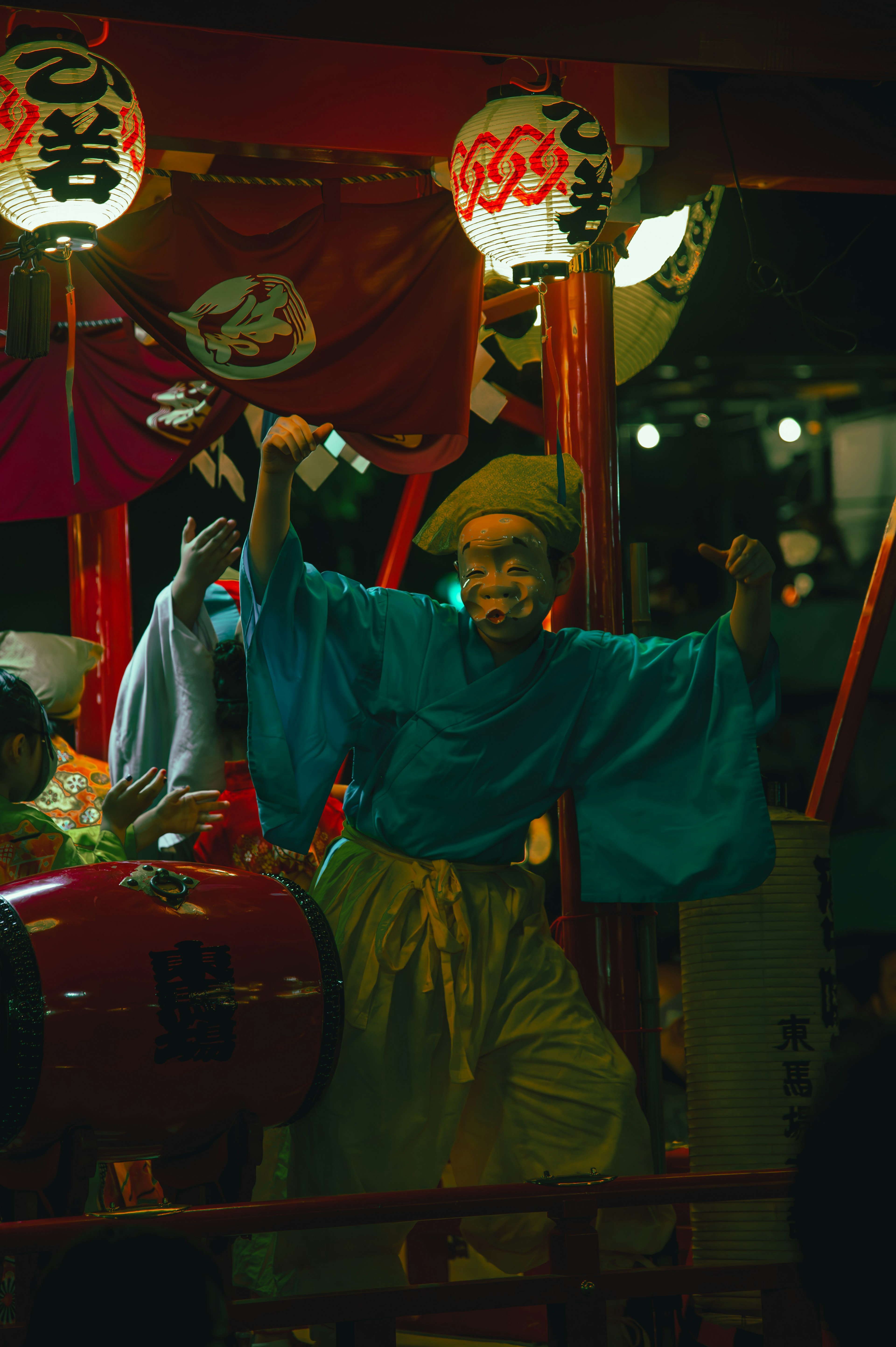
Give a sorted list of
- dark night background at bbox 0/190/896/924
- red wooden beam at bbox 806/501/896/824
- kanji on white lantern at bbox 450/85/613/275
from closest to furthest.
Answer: kanji on white lantern at bbox 450/85/613/275
red wooden beam at bbox 806/501/896/824
dark night background at bbox 0/190/896/924

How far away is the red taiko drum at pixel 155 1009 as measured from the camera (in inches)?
109

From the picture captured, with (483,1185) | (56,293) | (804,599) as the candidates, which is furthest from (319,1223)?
(804,599)

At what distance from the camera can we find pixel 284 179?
429 centimetres

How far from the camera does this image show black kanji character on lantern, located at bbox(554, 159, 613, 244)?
3.85 metres

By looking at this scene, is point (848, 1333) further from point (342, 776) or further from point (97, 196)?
point (342, 776)

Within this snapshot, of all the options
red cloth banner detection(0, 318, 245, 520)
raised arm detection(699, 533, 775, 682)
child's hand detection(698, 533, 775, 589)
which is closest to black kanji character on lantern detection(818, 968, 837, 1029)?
raised arm detection(699, 533, 775, 682)

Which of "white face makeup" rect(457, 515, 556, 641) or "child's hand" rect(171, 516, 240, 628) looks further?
"child's hand" rect(171, 516, 240, 628)

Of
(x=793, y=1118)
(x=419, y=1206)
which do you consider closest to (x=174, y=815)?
(x=419, y=1206)

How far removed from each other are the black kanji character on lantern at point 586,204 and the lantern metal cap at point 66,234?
4.28 ft

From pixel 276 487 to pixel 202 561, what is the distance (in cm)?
104

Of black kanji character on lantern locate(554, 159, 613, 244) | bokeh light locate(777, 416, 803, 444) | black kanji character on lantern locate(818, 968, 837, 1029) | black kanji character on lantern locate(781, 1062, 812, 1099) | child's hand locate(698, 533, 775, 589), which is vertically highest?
bokeh light locate(777, 416, 803, 444)

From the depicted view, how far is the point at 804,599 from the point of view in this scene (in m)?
7.93

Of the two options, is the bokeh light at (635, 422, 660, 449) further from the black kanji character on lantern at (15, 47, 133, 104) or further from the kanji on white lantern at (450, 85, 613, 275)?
the black kanji character on lantern at (15, 47, 133, 104)

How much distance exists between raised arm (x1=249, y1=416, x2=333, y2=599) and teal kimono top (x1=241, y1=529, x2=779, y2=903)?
4 centimetres
